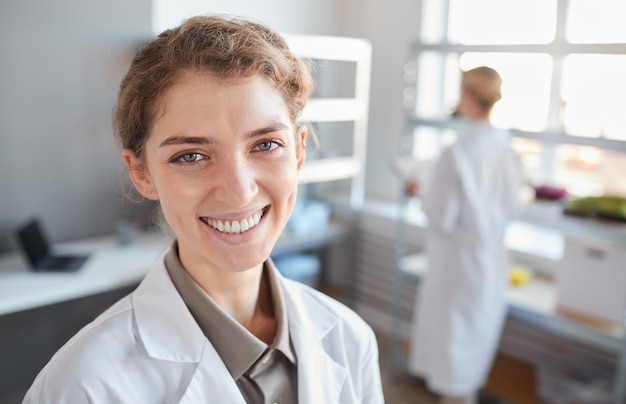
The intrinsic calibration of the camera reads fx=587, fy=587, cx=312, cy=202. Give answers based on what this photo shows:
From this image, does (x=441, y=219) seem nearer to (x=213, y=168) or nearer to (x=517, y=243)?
(x=517, y=243)

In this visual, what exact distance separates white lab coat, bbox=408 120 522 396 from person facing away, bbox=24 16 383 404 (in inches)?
61.3

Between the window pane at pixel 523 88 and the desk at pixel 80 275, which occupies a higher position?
the window pane at pixel 523 88

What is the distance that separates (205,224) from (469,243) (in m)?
1.82

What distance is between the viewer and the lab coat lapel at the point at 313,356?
94cm

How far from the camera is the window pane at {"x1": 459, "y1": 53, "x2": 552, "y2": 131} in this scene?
117 inches

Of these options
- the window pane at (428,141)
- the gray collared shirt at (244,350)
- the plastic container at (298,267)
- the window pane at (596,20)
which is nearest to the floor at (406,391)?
the plastic container at (298,267)

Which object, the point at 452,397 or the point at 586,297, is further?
the point at 452,397

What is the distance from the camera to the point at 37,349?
2.75m

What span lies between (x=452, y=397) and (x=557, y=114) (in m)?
1.44

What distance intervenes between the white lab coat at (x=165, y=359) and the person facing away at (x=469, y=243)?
58.9 inches

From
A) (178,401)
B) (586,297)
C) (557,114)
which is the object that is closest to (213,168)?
(178,401)

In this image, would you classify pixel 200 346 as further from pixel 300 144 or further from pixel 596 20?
pixel 596 20

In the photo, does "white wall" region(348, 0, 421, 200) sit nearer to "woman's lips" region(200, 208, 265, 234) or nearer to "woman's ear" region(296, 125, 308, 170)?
"woman's ear" region(296, 125, 308, 170)

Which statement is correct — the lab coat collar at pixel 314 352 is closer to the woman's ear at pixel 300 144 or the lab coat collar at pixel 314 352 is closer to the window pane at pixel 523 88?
the woman's ear at pixel 300 144
